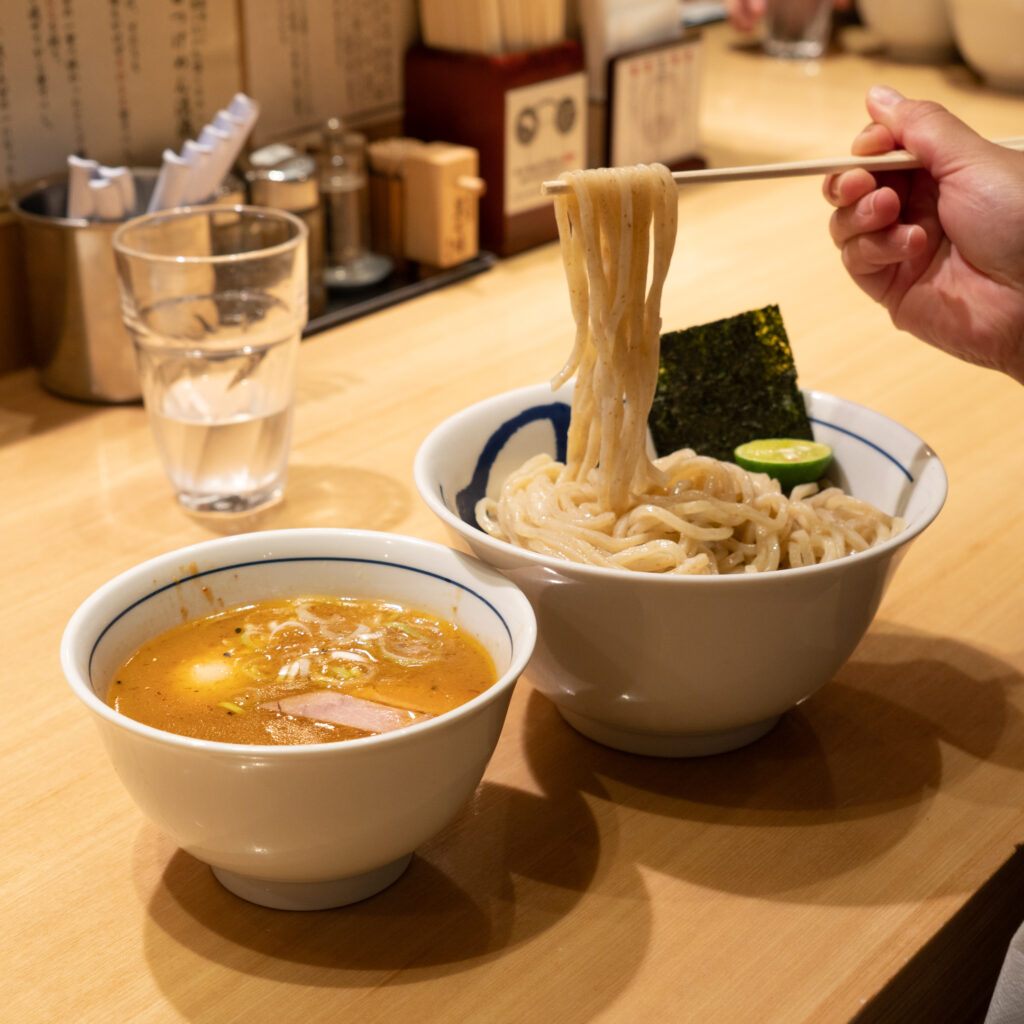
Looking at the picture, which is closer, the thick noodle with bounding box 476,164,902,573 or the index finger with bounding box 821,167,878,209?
the thick noodle with bounding box 476,164,902,573

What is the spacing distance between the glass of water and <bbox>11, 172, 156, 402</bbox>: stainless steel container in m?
0.15

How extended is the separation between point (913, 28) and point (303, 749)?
10.0ft

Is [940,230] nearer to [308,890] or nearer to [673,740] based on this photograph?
[673,740]

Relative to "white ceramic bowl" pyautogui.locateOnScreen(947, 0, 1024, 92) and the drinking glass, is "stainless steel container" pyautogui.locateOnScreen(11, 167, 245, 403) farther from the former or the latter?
the drinking glass

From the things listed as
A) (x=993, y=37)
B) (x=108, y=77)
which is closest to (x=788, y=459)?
(x=108, y=77)

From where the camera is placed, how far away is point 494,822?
91cm

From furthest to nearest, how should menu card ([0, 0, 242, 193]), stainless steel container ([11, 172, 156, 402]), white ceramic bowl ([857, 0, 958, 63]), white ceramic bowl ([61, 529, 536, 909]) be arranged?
white ceramic bowl ([857, 0, 958, 63]), menu card ([0, 0, 242, 193]), stainless steel container ([11, 172, 156, 402]), white ceramic bowl ([61, 529, 536, 909])

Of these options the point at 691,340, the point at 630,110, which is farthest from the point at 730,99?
the point at 691,340

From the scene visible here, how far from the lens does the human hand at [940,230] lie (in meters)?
1.14

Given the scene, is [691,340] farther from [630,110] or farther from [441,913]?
[630,110]

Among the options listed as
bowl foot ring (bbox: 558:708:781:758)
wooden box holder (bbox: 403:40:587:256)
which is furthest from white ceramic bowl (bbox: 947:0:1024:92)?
bowl foot ring (bbox: 558:708:781:758)

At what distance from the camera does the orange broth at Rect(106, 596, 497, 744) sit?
2.58 feet

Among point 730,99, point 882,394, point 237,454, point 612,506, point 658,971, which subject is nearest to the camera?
point 658,971

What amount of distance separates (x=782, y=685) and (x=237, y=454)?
26.4 inches
